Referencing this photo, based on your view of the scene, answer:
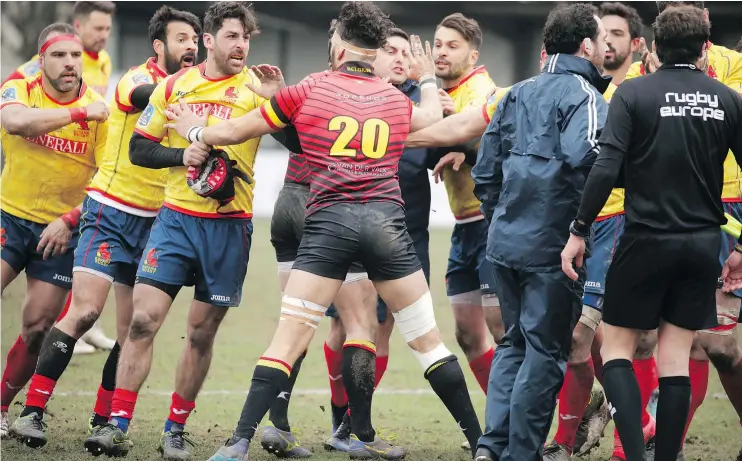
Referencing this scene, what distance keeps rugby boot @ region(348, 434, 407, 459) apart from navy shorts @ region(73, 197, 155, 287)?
1.90m

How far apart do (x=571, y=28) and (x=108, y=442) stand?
137 inches

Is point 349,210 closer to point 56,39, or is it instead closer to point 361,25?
point 361,25

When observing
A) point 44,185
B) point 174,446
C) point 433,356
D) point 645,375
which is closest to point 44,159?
point 44,185

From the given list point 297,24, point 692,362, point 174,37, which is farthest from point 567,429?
point 297,24

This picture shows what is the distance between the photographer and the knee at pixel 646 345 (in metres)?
6.52

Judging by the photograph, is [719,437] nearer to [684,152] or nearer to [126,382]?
[684,152]

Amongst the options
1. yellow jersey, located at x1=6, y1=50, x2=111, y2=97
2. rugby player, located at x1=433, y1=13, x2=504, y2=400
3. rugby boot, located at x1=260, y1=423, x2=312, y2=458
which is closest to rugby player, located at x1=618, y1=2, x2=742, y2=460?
rugby player, located at x1=433, y1=13, x2=504, y2=400

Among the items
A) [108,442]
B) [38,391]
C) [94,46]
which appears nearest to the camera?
[108,442]

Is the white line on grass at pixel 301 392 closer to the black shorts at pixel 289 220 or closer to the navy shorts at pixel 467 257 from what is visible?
the navy shorts at pixel 467 257

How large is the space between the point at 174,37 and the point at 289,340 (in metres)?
2.91

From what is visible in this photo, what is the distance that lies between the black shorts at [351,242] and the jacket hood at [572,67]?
1.14 meters

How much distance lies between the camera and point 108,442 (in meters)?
6.24

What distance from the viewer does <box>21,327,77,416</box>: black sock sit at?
22.2ft

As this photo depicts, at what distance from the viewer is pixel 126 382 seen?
21.1 feet
